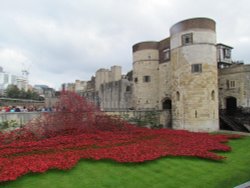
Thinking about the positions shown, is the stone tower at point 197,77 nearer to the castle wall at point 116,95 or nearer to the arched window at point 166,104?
the arched window at point 166,104

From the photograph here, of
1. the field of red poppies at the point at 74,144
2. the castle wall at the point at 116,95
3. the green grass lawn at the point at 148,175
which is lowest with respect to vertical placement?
the green grass lawn at the point at 148,175

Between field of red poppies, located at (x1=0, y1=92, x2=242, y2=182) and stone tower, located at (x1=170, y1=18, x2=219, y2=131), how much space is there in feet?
16.5

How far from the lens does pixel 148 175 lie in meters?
6.91

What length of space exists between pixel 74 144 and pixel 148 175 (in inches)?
157

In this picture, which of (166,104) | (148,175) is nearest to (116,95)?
(166,104)

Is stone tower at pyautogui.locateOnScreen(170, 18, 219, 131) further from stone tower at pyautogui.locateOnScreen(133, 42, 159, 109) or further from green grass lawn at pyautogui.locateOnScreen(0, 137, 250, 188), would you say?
green grass lawn at pyautogui.locateOnScreen(0, 137, 250, 188)

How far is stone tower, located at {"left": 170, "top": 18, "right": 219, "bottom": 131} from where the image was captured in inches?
702

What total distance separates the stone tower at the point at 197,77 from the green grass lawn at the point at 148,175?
9401 mm

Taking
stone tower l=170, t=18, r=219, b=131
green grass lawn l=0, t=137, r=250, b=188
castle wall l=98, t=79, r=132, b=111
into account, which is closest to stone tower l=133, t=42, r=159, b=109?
castle wall l=98, t=79, r=132, b=111

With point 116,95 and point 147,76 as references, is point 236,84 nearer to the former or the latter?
point 147,76

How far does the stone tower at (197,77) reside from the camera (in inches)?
702

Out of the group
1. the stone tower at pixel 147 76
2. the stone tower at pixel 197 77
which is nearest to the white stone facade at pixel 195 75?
the stone tower at pixel 197 77

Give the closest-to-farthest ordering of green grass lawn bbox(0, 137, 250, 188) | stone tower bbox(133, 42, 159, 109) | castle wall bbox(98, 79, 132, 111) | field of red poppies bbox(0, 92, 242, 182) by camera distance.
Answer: green grass lawn bbox(0, 137, 250, 188) < field of red poppies bbox(0, 92, 242, 182) < stone tower bbox(133, 42, 159, 109) < castle wall bbox(98, 79, 132, 111)

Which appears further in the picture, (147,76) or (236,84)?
(147,76)
